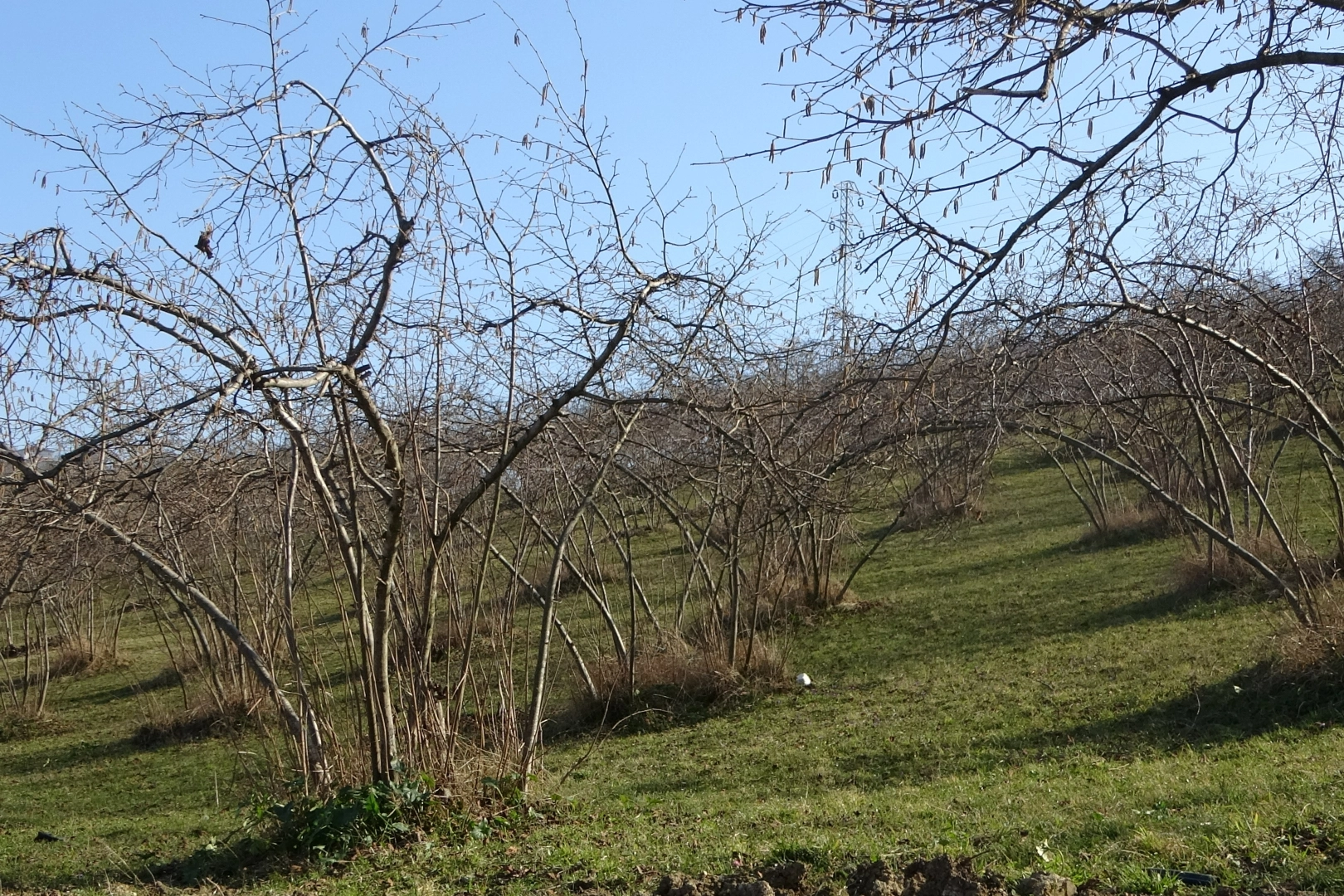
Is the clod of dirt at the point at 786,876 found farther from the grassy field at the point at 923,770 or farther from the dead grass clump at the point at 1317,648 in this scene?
the dead grass clump at the point at 1317,648

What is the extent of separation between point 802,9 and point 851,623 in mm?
11445

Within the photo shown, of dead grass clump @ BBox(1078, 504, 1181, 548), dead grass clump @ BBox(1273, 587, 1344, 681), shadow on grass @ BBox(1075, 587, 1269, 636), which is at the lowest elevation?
shadow on grass @ BBox(1075, 587, 1269, 636)

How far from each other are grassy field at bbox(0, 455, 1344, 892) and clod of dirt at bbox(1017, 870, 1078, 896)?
0.98 feet

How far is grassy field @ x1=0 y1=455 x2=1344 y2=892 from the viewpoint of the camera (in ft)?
16.6

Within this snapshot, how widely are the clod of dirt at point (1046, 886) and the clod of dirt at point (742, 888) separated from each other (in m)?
0.90

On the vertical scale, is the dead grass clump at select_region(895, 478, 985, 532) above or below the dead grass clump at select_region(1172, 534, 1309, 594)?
above

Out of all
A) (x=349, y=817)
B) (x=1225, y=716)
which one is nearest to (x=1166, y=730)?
Answer: (x=1225, y=716)

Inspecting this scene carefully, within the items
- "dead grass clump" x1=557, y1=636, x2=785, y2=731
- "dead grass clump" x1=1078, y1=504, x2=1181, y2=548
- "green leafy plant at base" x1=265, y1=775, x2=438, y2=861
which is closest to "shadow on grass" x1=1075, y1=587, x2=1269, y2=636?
"dead grass clump" x1=557, y1=636, x2=785, y2=731

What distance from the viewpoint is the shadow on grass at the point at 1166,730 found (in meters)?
7.98

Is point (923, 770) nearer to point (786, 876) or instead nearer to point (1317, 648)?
point (1317, 648)

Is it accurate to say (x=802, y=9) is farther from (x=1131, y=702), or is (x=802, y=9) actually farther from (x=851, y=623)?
(x=851, y=623)

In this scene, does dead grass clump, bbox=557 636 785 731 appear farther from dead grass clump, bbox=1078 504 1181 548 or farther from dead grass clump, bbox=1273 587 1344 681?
dead grass clump, bbox=1078 504 1181 548

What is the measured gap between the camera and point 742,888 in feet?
14.1

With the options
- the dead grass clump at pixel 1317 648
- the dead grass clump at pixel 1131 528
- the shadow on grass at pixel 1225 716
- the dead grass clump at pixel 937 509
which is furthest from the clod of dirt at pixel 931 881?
the dead grass clump at pixel 937 509
